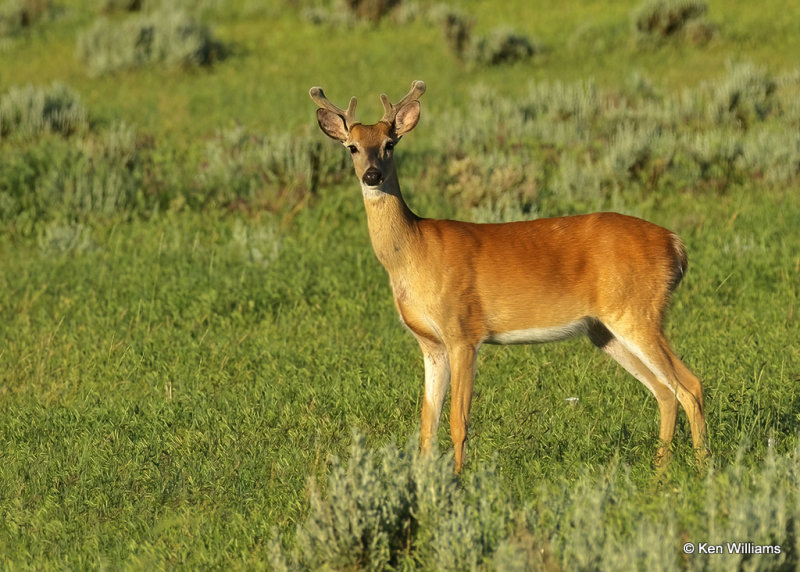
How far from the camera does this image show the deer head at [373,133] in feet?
20.4

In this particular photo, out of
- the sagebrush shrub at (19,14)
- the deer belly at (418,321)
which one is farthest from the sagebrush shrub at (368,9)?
the deer belly at (418,321)

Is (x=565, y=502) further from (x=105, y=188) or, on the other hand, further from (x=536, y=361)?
(x=105, y=188)

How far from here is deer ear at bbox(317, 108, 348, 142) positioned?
6.57 metres

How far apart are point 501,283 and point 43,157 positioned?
830cm

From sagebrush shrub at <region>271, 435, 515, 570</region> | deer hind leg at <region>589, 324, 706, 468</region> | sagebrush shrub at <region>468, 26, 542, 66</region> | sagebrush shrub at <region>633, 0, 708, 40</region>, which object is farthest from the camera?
sagebrush shrub at <region>633, 0, 708, 40</region>

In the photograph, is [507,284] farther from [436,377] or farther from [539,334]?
[436,377]

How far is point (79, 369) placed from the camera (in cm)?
847

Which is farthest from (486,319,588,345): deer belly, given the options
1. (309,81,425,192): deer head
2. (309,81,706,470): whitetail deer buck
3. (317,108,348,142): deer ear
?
(317,108,348,142): deer ear

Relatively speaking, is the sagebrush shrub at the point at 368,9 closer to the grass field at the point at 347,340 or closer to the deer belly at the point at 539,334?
the grass field at the point at 347,340

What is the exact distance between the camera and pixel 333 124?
Answer: 6.65 metres

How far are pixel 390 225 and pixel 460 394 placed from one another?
1.01m

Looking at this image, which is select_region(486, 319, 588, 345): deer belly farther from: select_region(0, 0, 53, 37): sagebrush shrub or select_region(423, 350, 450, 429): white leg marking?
select_region(0, 0, 53, 37): sagebrush shrub

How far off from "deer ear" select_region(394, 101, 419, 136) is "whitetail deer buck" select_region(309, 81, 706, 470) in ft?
0.38

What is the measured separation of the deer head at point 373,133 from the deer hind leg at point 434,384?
95 centimetres
